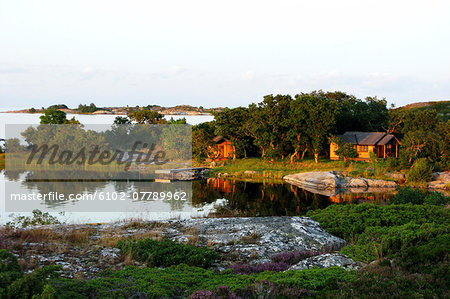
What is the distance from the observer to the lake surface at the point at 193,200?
2039 centimetres

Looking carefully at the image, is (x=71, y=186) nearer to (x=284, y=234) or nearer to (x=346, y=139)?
(x=284, y=234)

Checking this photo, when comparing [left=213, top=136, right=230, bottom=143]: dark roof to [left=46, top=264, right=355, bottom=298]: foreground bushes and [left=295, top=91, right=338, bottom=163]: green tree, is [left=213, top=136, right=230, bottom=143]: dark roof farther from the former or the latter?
[left=46, top=264, right=355, bottom=298]: foreground bushes

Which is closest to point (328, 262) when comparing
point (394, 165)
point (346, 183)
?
point (346, 183)

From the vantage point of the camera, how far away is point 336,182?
32.2 meters

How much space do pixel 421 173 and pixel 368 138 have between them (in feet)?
45.5

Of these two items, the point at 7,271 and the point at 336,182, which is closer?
the point at 7,271

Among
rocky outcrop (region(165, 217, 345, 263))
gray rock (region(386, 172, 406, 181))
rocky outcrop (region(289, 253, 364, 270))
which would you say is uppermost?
rocky outcrop (region(289, 253, 364, 270))

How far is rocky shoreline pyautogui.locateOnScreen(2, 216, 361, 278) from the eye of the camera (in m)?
8.23

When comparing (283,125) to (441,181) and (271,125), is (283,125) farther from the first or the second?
(441,181)

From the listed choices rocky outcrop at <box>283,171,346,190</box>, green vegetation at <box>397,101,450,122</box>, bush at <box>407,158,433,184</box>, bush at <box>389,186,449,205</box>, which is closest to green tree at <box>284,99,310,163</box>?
rocky outcrop at <box>283,171,346,190</box>

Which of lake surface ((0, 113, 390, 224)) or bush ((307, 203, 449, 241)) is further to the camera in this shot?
lake surface ((0, 113, 390, 224))

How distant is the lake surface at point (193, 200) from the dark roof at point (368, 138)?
15.9m

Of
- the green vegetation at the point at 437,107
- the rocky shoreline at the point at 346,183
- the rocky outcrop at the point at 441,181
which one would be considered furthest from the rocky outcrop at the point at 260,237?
the green vegetation at the point at 437,107

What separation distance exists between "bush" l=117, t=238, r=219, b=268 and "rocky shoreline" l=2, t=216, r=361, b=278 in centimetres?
26
